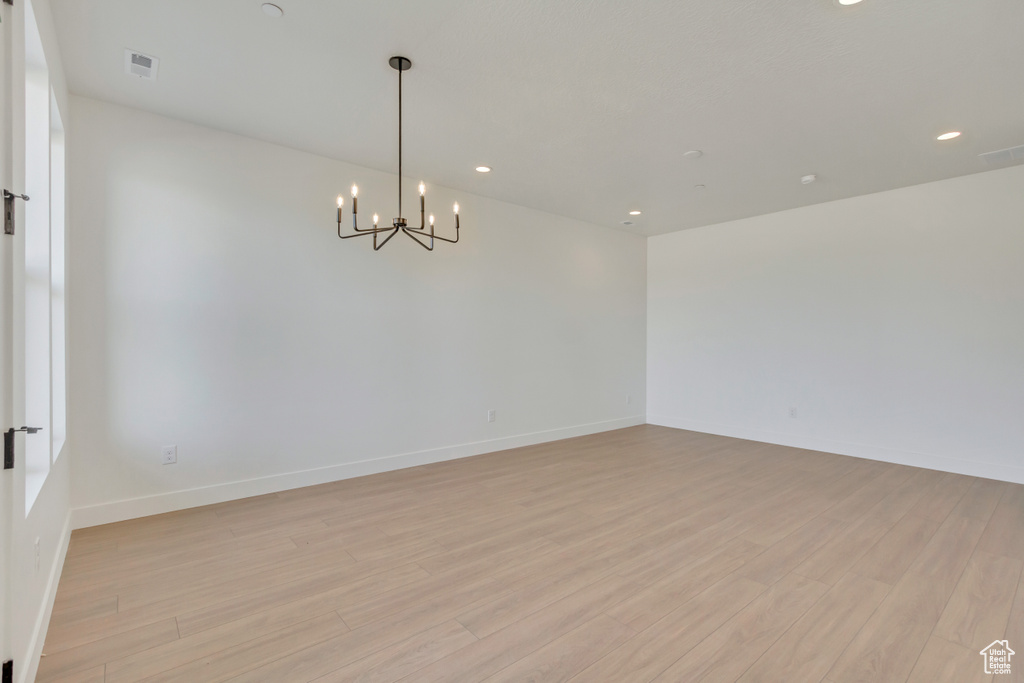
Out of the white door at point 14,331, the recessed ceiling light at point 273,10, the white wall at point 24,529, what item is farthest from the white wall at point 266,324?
the recessed ceiling light at point 273,10

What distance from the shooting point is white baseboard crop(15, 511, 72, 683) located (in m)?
1.62

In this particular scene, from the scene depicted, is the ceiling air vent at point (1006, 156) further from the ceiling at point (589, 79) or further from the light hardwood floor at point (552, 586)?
the light hardwood floor at point (552, 586)

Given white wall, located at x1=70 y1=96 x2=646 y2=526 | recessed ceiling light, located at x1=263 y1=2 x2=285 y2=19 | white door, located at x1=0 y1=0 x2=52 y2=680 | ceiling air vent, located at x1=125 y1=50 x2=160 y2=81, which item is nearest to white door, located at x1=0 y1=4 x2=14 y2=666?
white door, located at x1=0 y1=0 x2=52 y2=680

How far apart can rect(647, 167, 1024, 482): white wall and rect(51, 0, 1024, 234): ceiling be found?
62 cm

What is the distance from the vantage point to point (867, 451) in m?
4.87

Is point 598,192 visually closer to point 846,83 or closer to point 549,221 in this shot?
point 549,221

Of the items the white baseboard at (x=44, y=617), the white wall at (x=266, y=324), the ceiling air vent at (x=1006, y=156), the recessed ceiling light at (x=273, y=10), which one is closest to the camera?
the white baseboard at (x=44, y=617)

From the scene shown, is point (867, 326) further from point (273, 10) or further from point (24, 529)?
point (24, 529)

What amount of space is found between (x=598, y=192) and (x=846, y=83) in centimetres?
235

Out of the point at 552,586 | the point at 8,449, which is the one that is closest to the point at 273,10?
the point at 8,449

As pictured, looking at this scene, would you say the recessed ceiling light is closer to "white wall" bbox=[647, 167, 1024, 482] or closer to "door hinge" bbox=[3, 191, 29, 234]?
"door hinge" bbox=[3, 191, 29, 234]

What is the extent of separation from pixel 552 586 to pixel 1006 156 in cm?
483

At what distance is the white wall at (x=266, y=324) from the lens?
307 cm

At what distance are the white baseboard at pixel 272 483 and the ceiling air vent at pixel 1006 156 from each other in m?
4.60
